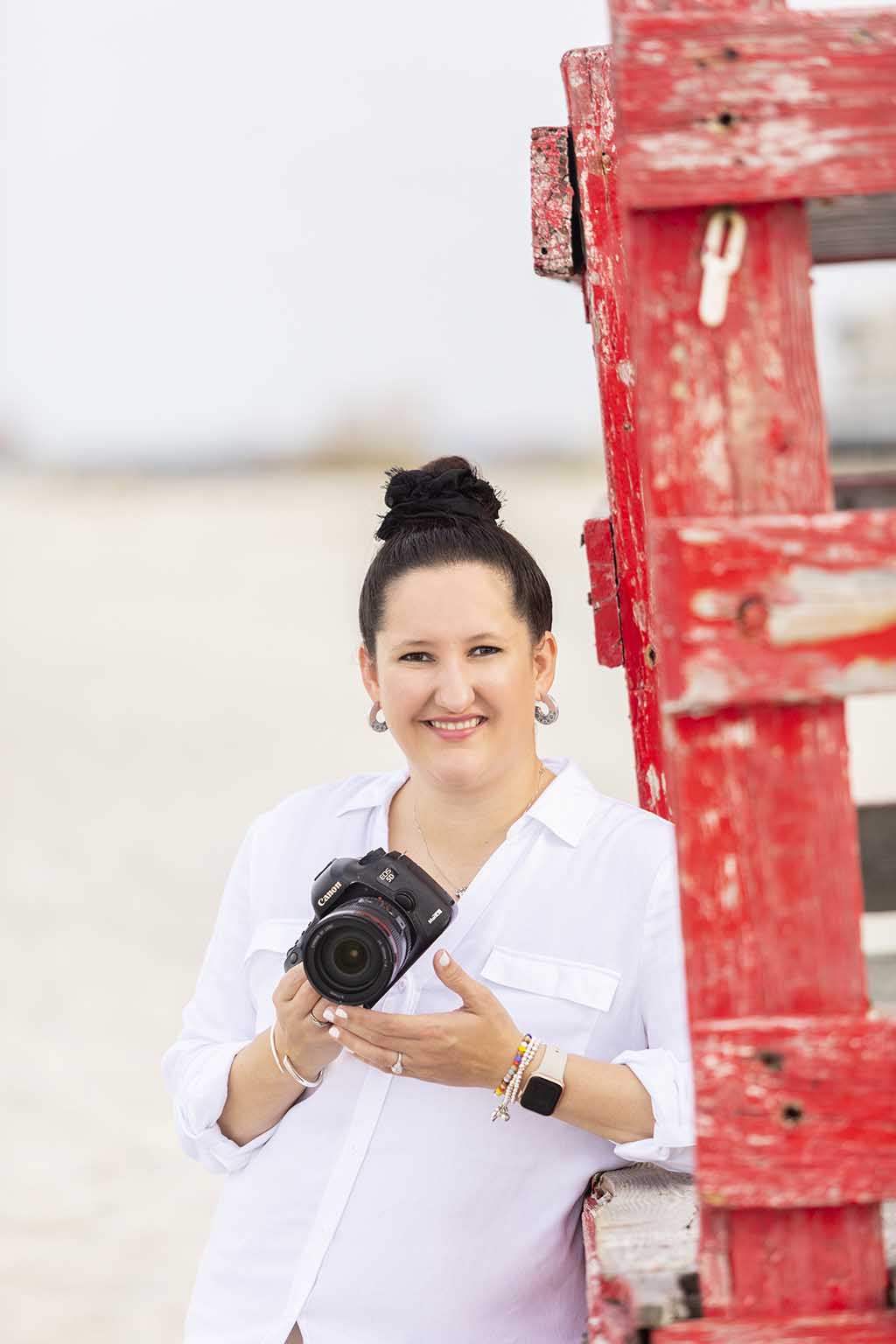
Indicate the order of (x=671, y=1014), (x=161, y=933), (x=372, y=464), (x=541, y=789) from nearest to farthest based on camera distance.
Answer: (x=671, y=1014) → (x=541, y=789) → (x=161, y=933) → (x=372, y=464)

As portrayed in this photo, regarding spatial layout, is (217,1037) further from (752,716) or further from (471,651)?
(752,716)

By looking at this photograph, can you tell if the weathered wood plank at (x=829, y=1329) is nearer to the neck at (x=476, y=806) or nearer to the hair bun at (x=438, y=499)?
the neck at (x=476, y=806)

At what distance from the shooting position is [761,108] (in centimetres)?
116

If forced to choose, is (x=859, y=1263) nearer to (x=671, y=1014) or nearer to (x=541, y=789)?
(x=671, y=1014)

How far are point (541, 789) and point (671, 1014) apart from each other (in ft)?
1.29

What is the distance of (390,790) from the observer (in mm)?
2197

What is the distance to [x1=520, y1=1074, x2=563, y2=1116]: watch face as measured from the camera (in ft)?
5.73

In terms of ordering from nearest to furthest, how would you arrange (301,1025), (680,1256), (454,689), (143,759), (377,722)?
(680,1256) → (301,1025) → (454,689) → (377,722) → (143,759)

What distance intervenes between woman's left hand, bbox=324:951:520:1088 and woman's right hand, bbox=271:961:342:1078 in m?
0.07

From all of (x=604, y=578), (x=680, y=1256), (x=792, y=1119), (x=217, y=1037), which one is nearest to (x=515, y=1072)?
(x=680, y=1256)

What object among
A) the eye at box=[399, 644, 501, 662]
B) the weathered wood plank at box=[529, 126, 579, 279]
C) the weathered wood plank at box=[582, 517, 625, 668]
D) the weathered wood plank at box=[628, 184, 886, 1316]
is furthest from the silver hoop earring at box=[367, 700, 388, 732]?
the weathered wood plank at box=[628, 184, 886, 1316]

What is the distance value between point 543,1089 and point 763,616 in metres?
0.77

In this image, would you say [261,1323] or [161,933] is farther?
[161,933]

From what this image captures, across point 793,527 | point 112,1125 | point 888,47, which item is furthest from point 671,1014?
point 112,1125
